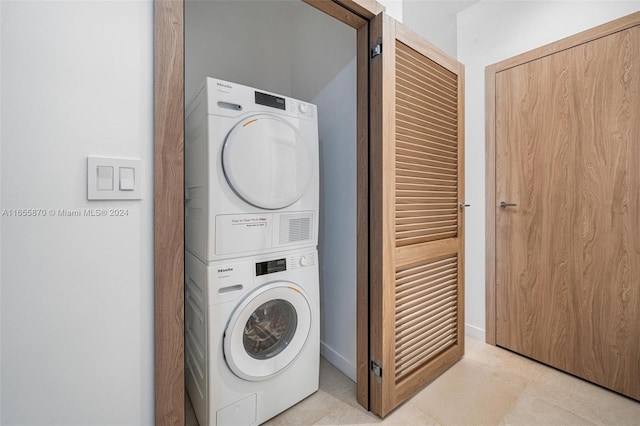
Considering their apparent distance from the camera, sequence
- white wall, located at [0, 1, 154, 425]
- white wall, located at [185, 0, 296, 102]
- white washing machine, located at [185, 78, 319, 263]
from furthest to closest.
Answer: white wall, located at [185, 0, 296, 102]
white washing machine, located at [185, 78, 319, 263]
white wall, located at [0, 1, 154, 425]

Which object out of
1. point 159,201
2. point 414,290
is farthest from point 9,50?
point 414,290

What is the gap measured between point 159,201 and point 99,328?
0.39 metres

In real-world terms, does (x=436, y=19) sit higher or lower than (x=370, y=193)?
higher

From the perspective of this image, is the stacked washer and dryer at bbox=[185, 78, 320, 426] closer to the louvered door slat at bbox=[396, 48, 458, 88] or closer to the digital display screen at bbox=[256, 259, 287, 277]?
the digital display screen at bbox=[256, 259, 287, 277]

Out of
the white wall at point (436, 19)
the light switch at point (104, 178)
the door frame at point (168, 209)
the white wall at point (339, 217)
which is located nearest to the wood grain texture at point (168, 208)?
the door frame at point (168, 209)

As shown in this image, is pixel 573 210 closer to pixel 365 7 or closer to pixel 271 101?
pixel 365 7

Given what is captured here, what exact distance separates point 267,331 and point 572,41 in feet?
7.73

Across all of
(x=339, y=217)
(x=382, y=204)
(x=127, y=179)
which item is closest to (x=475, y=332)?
(x=339, y=217)

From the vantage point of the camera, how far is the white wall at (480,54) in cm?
185

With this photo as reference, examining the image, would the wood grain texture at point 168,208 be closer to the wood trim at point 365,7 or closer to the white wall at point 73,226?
the white wall at point 73,226

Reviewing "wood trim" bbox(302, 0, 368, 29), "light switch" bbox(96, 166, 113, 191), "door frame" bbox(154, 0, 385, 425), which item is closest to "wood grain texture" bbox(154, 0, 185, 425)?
"door frame" bbox(154, 0, 385, 425)

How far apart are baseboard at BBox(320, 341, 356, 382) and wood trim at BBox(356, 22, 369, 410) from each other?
0.71 ft

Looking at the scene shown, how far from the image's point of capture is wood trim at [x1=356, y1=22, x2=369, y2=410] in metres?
1.46

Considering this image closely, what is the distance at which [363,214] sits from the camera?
4.92 ft
